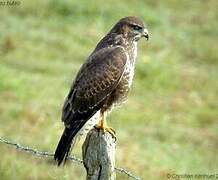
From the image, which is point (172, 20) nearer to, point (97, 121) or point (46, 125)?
point (46, 125)

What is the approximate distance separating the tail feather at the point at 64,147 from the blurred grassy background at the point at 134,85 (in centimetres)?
243

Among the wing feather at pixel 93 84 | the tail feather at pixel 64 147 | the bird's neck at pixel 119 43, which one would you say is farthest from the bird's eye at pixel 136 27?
the tail feather at pixel 64 147

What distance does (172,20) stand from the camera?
20.4 meters

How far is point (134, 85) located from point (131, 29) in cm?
751

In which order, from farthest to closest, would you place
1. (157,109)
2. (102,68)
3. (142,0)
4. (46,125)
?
1. (142,0)
2. (157,109)
3. (46,125)
4. (102,68)

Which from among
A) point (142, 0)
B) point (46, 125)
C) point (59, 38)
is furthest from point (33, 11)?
point (46, 125)

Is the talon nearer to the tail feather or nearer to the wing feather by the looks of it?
the wing feather

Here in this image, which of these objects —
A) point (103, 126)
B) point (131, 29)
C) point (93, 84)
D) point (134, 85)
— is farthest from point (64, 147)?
point (134, 85)

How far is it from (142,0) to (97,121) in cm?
1420

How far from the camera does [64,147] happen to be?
245 inches

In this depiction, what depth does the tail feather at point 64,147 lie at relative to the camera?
20.2 ft

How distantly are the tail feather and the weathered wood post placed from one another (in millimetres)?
352

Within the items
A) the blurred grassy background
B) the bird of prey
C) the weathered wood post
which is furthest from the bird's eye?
the blurred grassy background

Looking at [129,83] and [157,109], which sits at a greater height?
[157,109]
